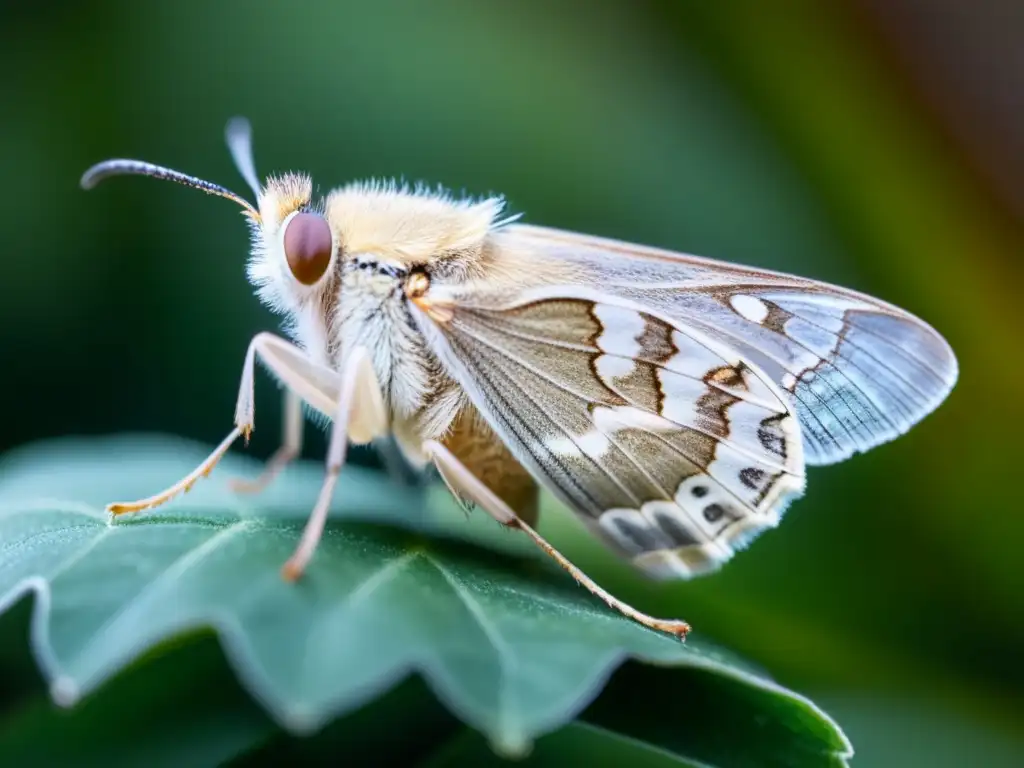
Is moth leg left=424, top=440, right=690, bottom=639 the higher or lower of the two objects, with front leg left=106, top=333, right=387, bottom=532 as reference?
lower

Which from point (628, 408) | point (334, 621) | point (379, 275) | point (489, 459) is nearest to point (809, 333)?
point (628, 408)

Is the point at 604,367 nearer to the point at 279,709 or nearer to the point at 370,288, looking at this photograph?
the point at 370,288

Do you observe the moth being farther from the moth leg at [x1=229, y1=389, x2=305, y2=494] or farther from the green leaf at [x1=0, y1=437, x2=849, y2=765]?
the moth leg at [x1=229, y1=389, x2=305, y2=494]

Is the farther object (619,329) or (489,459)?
(489,459)

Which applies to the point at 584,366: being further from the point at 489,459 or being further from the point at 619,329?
the point at 489,459

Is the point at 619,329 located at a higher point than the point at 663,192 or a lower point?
lower

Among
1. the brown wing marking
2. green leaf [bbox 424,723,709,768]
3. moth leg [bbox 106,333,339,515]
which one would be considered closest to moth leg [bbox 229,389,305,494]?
moth leg [bbox 106,333,339,515]

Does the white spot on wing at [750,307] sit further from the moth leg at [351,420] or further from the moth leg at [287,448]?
the moth leg at [287,448]

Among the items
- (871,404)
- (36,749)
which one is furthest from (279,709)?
(871,404)
